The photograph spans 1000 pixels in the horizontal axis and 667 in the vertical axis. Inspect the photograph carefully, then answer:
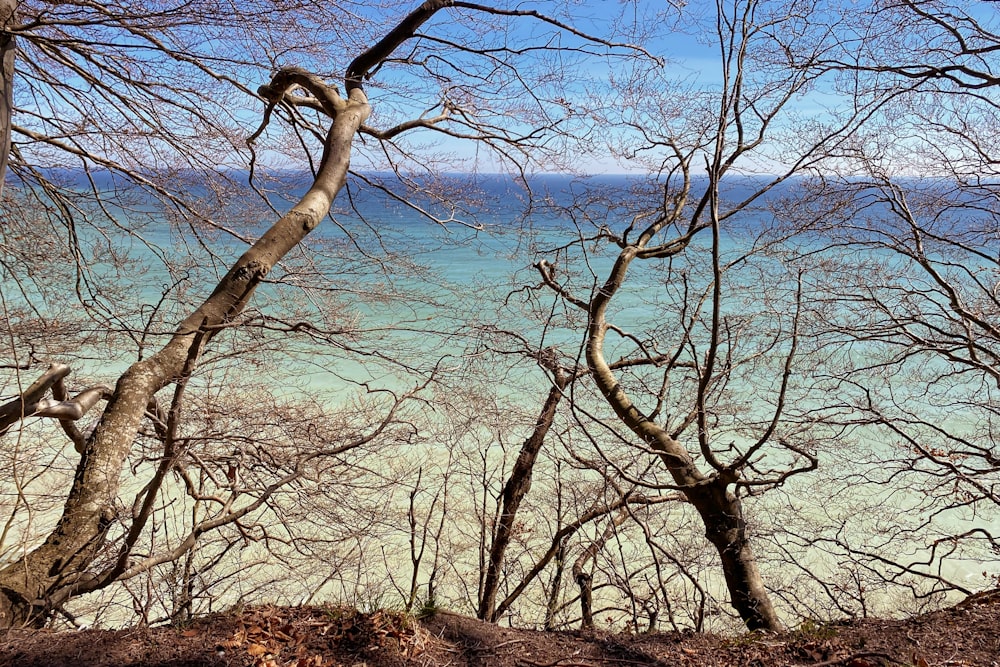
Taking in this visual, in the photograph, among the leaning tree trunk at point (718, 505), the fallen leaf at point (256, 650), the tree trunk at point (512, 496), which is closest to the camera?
the fallen leaf at point (256, 650)

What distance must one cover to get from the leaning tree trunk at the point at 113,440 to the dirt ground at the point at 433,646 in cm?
63

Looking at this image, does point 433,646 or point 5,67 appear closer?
point 433,646

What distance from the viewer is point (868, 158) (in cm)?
520

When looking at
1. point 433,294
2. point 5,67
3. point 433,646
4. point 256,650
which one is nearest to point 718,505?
point 433,294

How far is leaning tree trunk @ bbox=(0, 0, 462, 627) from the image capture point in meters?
3.44

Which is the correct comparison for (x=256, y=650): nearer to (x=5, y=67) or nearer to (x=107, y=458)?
(x=107, y=458)

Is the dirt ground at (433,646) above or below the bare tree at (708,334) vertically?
below

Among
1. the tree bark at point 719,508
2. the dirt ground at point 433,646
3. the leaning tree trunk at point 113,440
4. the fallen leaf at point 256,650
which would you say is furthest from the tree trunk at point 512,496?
the fallen leaf at point 256,650

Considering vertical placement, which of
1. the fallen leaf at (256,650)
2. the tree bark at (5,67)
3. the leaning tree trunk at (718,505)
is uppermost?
the tree bark at (5,67)

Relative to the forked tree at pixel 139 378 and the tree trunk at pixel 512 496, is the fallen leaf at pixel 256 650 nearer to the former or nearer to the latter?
the forked tree at pixel 139 378

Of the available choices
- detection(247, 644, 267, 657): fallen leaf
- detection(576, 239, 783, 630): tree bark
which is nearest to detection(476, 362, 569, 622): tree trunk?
detection(576, 239, 783, 630): tree bark

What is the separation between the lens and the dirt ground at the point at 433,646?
261 cm

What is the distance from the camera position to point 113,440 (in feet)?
12.2

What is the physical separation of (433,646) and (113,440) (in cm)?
214
